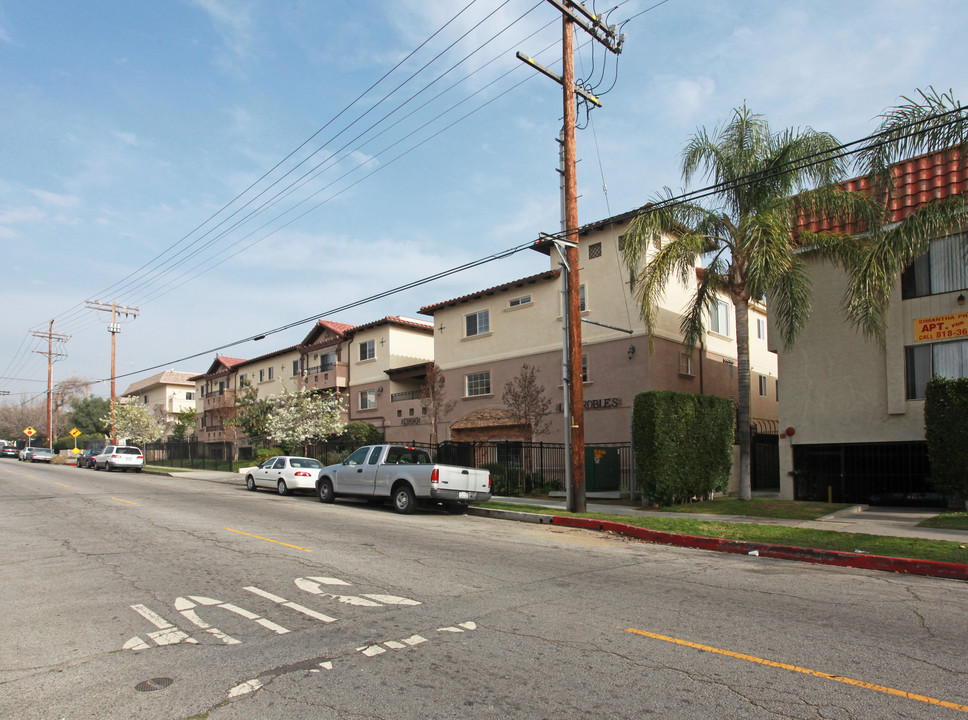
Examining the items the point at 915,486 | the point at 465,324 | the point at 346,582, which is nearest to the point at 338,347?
the point at 465,324

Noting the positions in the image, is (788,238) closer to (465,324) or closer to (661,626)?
(661,626)

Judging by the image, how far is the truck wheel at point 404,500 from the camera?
1727 cm

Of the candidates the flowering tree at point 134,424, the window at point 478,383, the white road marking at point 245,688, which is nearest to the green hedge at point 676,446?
the window at point 478,383

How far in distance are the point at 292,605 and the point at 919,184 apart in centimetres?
1836

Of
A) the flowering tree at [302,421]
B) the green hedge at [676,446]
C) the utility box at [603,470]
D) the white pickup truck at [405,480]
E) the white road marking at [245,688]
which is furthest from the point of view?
the flowering tree at [302,421]

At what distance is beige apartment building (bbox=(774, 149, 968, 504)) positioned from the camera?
17.3m

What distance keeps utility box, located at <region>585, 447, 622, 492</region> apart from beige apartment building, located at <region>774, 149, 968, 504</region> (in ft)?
20.7

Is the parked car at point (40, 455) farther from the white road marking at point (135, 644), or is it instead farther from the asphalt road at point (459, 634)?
the white road marking at point (135, 644)

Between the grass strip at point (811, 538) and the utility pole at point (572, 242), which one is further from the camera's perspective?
the utility pole at point (572, 242)

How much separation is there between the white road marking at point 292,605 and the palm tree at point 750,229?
12763mm

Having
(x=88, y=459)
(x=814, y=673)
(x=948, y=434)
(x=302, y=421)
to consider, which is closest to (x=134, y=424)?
(x=88, y=459)

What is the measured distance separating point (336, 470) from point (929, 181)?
17.6 metres

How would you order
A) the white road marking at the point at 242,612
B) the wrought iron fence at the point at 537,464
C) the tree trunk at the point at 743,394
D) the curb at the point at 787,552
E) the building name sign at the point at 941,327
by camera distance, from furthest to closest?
the wrought iron fence at the point at 537,464
the tree trunk at the point at 743,394
the building name sign at the point at 941,327
the curb at the point at 787,552
the white road marking at the point at 242,612

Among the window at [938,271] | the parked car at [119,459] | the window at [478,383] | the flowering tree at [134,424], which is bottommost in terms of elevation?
the parked car at [119,459]
